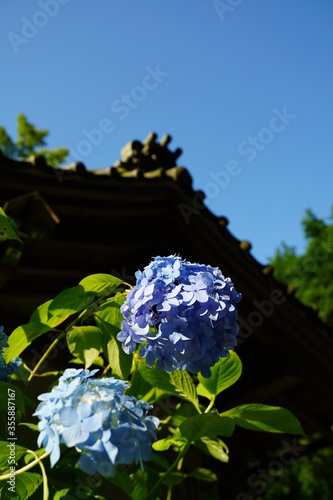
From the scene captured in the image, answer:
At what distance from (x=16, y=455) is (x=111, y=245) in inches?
73.3

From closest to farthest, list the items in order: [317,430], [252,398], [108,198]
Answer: [108,198] → [252,398] → [317,430]

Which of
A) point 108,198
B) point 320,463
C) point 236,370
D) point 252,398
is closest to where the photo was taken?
point 236,370

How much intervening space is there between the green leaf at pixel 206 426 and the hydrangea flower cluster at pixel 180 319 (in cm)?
16

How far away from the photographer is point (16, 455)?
0.87m

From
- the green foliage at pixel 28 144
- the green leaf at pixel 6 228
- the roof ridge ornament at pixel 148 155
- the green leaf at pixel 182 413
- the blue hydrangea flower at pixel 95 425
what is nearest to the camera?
the blue hydrangea flower at pixel 95 425

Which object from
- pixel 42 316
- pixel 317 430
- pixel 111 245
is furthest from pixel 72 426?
pixel 317 430

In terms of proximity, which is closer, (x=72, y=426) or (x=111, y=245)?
(x=72, y=426)

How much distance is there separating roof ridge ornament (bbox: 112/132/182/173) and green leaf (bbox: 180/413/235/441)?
2.22m

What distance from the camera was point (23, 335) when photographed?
966 millimetres

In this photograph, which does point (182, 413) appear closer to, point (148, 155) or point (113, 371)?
point (113, 371)

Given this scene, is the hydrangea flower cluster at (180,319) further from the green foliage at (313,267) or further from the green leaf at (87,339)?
the green foliage at (313,267)

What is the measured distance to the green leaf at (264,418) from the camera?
3.43 feet

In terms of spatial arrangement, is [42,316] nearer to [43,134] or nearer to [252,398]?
[252,398]

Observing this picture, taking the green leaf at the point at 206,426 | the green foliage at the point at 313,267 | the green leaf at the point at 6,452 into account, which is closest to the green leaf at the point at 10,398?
the green leaf at the point at 6,452
